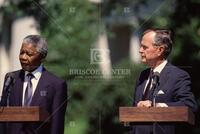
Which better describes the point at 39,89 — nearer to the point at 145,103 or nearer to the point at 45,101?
the point at 45,101

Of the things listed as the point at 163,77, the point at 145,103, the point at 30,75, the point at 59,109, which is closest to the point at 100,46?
the point at 59,109

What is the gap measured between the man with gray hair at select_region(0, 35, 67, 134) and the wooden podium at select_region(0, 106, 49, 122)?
32 centimetres

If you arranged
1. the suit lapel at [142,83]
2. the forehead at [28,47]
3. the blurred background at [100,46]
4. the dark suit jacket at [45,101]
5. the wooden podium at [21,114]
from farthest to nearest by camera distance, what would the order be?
the blurred background at [100,46] → the forehead at [28,47] → the dark suit jacket at [45,101] → the suit lapel at [142,83] → the wooden podium at [21,114]

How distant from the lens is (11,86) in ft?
16.5

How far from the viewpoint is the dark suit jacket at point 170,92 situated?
470 centimetres

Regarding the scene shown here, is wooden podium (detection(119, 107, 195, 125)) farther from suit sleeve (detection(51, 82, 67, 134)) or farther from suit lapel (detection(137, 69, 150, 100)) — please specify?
suit sleeve (detection(51, 82, 67, 134))

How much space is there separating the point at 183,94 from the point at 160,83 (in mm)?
191

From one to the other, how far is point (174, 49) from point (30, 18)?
1.43 metres

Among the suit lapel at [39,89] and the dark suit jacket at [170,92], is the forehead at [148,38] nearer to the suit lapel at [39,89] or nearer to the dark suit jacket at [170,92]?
the dark suit jacket at [170,92]

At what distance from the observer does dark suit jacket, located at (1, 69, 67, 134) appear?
17.1 ft

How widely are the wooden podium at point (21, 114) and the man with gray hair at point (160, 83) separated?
637mm

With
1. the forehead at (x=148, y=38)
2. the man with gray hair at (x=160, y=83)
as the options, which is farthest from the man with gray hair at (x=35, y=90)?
the forehead at (x=148, y=38)

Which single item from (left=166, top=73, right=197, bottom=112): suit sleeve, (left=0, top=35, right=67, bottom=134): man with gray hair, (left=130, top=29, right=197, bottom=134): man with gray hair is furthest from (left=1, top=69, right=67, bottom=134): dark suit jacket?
(left=166, top=73, right=197, bottom=112): suit sleeve

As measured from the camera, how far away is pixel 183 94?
475 centimetres
